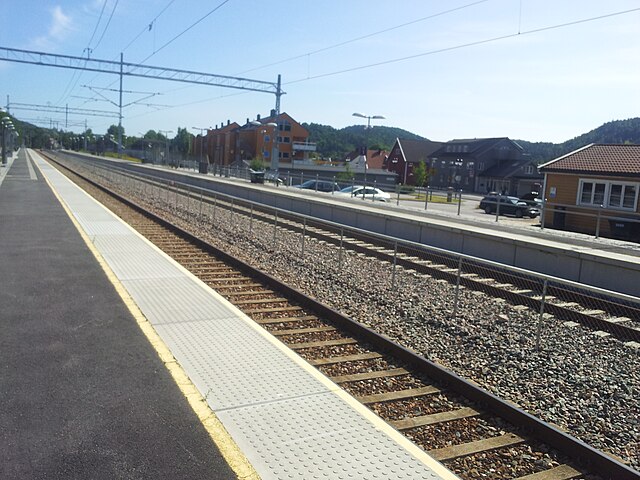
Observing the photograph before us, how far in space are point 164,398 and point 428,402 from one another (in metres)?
2.65

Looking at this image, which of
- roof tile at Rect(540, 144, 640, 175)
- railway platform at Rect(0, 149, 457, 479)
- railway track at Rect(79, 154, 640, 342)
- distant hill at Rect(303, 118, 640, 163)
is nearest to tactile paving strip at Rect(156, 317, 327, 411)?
railway platform at Rect(0, 149, 457, 479)

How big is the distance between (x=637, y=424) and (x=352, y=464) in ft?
9.94

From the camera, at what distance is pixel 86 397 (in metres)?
5.31

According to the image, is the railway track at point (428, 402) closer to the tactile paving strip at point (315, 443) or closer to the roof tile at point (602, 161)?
the tactile paving strip at point (315, 443)

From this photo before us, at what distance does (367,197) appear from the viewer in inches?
1318

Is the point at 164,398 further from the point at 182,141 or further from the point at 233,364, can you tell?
the point at 182,141

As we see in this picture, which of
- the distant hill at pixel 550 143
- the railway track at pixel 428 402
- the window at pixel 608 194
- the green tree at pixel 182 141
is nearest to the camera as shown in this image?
the railway track at pixel 428 402

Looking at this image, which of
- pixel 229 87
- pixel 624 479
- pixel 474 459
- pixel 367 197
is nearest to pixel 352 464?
pixel 474 459

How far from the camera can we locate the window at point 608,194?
77.6ft

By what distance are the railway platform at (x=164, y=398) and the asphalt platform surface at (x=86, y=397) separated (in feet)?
A: 0.05

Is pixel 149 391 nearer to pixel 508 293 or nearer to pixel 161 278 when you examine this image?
pixel 161 278

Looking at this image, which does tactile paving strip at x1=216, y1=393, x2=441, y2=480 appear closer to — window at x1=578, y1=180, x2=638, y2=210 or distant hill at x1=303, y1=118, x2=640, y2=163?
window at x1=578, y1=180, x2=638, y2=210

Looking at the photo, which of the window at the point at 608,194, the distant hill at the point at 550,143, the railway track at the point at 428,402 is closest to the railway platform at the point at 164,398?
the railway track at the point at 428,402

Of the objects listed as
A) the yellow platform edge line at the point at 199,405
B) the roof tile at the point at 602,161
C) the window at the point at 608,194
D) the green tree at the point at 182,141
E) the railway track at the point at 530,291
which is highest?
the green tree at the point at 182,141
